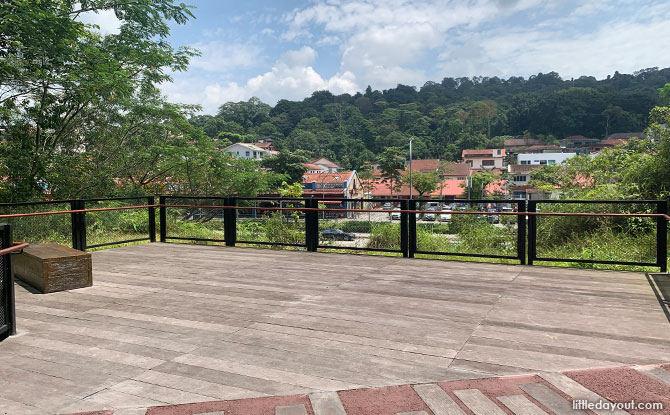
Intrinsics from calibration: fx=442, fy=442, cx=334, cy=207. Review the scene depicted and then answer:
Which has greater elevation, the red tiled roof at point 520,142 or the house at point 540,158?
the red tiled roof at point 520,142

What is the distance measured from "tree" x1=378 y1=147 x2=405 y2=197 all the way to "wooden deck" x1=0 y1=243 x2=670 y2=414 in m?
52.5

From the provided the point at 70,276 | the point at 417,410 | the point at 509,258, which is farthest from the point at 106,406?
the point at 509,258

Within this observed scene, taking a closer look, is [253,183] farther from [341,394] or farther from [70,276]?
[341,394]

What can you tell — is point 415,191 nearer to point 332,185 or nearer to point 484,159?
point 332,185

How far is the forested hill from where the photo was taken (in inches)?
3846

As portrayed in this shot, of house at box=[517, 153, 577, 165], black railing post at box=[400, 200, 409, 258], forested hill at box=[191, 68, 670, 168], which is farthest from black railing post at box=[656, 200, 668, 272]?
forested hill at box=[191, 68, 670, 168]

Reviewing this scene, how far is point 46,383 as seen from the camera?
240 cm

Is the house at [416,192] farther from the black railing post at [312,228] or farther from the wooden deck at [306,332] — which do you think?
the wooden deck at [306,332]

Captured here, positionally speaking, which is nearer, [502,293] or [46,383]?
[46,383]

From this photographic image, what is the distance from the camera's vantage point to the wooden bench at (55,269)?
450 centimetres

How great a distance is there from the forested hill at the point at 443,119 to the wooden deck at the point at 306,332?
3366 inches

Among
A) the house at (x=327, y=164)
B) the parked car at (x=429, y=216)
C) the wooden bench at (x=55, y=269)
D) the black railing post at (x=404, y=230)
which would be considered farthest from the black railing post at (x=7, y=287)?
the house at (x=327, y=164)

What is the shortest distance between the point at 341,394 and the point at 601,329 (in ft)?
7.01

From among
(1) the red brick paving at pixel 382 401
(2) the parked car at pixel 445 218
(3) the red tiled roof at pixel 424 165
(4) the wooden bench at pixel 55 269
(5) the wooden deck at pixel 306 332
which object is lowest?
(5) the wooden deck at pixel 306 332
